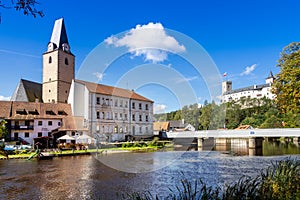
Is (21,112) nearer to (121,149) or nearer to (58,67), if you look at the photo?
(58,67)

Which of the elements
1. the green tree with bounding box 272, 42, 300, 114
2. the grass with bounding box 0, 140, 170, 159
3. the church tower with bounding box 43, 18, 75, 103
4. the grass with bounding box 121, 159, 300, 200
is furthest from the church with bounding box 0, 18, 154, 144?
the grass with bounding box 121, 159, 300, 200

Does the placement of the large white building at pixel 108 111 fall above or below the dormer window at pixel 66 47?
below

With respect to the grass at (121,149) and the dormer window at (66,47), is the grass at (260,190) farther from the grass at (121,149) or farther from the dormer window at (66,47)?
the dormer window at (66,47)

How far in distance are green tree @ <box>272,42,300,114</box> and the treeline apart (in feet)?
18.5

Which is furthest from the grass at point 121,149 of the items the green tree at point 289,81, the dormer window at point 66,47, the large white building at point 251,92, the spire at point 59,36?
the large white building at point 251,92

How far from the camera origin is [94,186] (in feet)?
49.2

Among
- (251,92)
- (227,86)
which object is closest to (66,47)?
(251,92)

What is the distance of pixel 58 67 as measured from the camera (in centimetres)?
5653

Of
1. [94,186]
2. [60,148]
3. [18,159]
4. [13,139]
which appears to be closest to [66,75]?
[13,139]

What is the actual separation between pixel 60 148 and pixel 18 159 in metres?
6.82

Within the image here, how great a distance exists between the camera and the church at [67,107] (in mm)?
42750

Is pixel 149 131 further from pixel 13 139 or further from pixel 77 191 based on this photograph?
pixel 77 191

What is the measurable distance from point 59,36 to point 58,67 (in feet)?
25.4

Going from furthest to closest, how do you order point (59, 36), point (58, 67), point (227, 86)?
point (227, 86) < point (59, 36) < point (58, 67)
